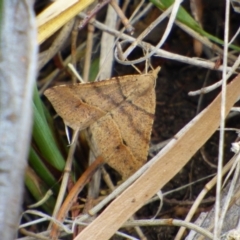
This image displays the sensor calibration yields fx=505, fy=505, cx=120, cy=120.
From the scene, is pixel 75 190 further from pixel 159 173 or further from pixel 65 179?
pixel 159 173

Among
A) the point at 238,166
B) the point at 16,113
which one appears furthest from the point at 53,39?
the point at 16,113

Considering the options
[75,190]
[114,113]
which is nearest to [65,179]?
[75,190]

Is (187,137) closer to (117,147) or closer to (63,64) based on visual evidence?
(117,147)

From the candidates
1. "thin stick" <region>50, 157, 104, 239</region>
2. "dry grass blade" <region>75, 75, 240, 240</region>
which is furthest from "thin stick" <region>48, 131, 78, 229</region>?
"dry grass blade" <region>75, 75, 240, 240</region>

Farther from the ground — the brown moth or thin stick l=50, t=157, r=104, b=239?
the brown moth

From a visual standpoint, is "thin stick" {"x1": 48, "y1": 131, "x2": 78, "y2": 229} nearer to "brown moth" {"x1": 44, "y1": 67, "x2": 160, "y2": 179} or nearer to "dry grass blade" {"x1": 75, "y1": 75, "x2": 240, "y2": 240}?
"brown moth" {"x1": 44, "y1": 67, "x2": 160, "y2": 179}

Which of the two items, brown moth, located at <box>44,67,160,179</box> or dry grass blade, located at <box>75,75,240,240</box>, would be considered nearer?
dry grass blade, located at <box>75,75,240,240</box>

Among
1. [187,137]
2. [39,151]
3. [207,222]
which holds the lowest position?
[207,222]

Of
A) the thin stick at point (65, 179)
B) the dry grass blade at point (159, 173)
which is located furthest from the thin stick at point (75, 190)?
the dry grass blade at point (159, 173)
